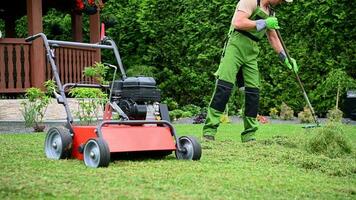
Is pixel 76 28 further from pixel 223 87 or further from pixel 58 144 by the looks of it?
pixel 58 144

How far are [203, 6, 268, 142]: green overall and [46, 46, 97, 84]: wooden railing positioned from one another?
540cm

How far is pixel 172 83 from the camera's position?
1411cm

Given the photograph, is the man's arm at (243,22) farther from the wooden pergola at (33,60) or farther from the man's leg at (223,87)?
the wooden pergola at (33,60)

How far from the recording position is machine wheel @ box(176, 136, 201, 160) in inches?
185

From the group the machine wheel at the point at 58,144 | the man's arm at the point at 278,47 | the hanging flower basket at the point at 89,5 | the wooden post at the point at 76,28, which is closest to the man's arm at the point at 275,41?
the man's arm at the point at 278,47

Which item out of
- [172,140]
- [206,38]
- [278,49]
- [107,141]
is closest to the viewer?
[107,141]

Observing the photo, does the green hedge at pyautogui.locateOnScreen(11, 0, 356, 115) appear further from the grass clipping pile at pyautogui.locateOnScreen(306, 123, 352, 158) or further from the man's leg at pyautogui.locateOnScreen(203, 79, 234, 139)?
the grass clipping pile at pyautogui.locateOnScreen(306, 123, 352, 158)

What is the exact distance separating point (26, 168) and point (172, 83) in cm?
1005

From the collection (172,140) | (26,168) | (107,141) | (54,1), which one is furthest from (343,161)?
(54,1)

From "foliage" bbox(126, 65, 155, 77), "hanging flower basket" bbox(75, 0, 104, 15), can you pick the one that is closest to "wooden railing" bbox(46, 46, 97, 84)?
"hanging flower basket" bbox(75, 0, 104, 15)

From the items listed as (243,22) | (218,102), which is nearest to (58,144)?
(218,102)

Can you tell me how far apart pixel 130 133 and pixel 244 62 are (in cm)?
234

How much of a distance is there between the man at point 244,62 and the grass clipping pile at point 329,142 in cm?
113

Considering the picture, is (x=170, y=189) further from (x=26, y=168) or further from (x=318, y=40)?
(x=318, y=40)
